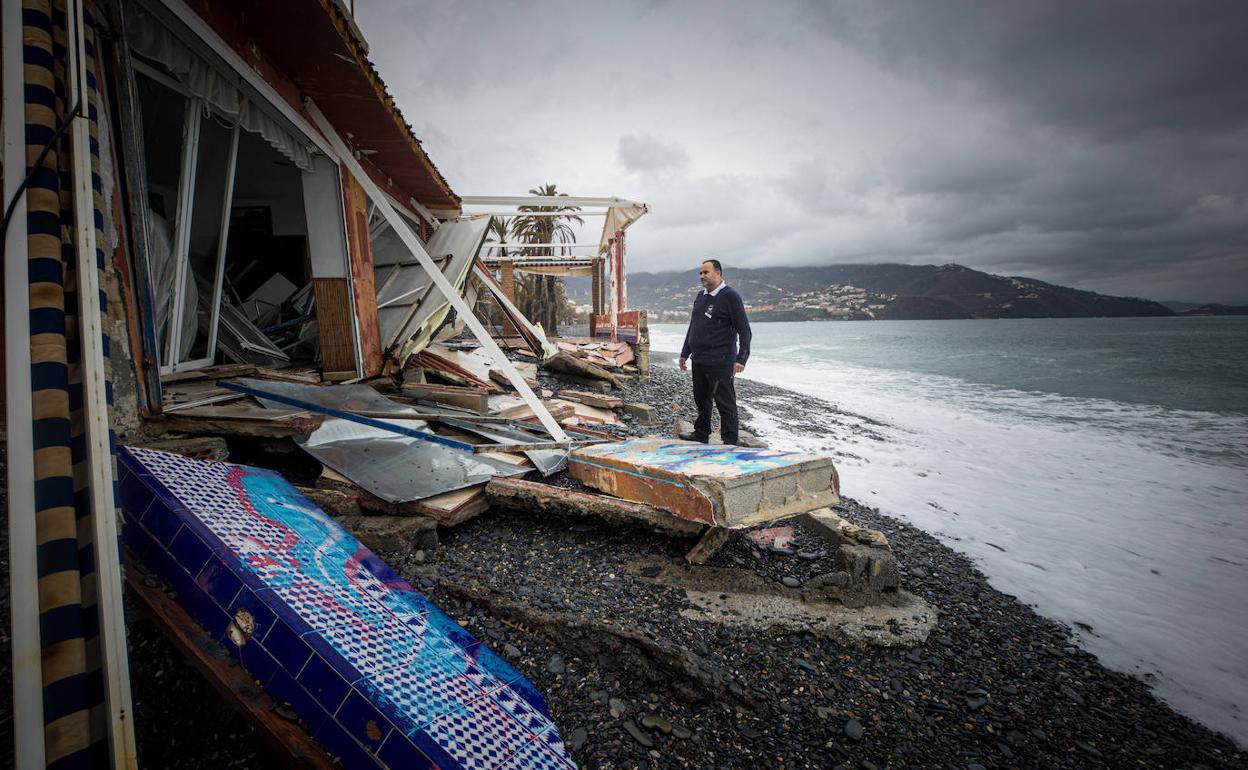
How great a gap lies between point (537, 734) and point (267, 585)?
1.10m

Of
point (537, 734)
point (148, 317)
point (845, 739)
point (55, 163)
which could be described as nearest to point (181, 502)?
point (55, 163)

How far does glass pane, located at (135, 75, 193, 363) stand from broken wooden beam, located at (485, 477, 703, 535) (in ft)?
8.02

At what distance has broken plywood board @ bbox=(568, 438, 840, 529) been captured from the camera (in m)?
2.83

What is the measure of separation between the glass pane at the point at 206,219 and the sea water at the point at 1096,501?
7728mm

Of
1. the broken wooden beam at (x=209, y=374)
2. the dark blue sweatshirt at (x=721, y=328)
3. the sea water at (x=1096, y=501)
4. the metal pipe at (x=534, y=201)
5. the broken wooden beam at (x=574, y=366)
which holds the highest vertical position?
the metal pipe at (x=534, y=201)

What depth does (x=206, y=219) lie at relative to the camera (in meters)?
6.46

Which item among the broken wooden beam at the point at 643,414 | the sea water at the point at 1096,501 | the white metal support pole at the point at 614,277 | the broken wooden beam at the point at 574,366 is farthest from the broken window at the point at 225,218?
the white metal support pole at the point at 614,277

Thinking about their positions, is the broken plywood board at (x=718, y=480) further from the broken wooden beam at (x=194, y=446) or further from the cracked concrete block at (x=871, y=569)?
the broken wooden beam at (x=194, y=446)

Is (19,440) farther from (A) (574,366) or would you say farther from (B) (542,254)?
(B) (542,254)

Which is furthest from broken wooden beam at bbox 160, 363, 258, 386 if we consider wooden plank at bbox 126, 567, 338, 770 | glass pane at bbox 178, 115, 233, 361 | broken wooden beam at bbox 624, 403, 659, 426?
broken wooden beam at bbox 624, 403, 659, 426

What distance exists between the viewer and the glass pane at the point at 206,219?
17.1 ft

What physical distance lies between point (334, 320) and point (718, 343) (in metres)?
4.31

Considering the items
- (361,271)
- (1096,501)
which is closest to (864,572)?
(361,271)

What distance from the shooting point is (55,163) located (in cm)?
146
